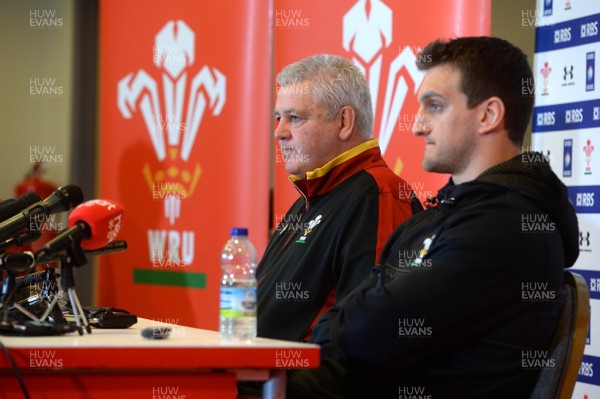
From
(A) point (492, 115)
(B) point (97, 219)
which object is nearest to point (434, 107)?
(A) point (492, 115)

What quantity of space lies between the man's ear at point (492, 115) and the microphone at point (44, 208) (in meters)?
0.90

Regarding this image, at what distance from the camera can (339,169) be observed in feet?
8.11

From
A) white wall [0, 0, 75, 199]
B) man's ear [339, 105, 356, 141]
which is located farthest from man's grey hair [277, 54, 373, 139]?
white wall [0, 0, 75, 199]

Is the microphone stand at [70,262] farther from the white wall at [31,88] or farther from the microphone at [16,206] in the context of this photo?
the white wall at [31,88]

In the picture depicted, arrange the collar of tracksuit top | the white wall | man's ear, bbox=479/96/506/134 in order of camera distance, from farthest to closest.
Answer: the white wall → the collar of tracksuit top → man's ear, bbox=479/96/506/134

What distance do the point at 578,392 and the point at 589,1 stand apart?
1480 millimetres

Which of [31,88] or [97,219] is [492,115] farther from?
[31,88]

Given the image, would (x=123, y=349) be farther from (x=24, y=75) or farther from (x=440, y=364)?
(x=24, y=75)

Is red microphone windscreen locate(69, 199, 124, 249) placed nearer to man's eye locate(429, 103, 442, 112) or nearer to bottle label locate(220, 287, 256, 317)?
bottle label locate(220, 287, 256, 317)

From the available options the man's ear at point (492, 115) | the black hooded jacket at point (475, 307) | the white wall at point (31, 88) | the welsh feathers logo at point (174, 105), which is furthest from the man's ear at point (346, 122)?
the white wall at point (31, 88)

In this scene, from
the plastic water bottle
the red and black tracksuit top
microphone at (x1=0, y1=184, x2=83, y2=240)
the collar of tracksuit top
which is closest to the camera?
the plastic water bottle

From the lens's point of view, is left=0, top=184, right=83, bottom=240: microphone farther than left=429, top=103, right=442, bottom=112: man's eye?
No

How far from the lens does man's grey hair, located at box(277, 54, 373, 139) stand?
2.55 metres

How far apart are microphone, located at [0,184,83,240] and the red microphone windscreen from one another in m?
0.11
